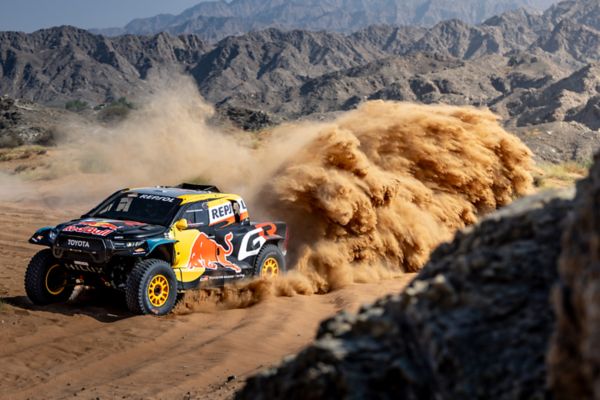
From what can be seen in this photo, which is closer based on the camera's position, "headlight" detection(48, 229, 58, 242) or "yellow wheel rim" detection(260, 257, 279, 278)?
"headlight" detection(48, 229, 58, 242)

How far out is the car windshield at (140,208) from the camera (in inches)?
415

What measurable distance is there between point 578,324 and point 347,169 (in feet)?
33.9

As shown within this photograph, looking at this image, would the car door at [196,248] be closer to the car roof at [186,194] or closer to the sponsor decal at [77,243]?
the car roof at [186,194]

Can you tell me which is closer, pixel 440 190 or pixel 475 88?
pixel 440 190

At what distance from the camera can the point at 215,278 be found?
35.3ft

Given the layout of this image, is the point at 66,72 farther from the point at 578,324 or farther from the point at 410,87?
the point at 578,324

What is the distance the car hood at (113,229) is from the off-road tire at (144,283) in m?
0.38

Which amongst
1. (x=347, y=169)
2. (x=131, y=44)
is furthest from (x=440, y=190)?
(x=131, y=44)

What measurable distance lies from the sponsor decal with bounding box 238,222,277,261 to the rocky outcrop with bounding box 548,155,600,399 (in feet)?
28.4

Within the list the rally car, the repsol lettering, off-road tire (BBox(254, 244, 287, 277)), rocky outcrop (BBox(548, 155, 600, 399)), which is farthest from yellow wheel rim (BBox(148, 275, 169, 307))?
rocky outcrop (BBox(548, 155, 600, 399))

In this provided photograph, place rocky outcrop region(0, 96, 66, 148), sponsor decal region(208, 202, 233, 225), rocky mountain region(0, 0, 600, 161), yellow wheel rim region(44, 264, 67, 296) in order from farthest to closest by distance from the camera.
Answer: rocky mountain region(0, 0, 600, 161) < rocky outcrop region(0, 96, 66, 148) < sponsor decal region(208, 202, 233, 225) < yellow wheel rim region(44, 264, 67, 296)

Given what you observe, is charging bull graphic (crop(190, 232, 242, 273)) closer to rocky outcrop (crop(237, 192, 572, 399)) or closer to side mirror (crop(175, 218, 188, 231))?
side mirror (crop(175, 218, 188, 231))

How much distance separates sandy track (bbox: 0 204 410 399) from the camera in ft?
24.0

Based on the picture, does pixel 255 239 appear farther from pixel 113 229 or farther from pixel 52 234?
pixel 52 234
